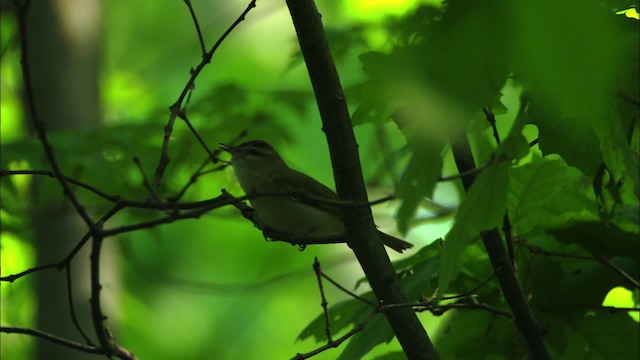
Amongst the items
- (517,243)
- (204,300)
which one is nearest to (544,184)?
(517,243)

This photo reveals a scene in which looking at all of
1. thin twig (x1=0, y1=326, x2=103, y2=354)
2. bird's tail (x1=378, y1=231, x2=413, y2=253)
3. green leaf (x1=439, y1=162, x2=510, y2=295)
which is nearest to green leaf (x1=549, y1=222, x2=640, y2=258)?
green leaf (x1=439, y1=162, x2=510, y2=295)

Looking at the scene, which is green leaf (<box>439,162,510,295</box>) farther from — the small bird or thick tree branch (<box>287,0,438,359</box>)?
the small bird

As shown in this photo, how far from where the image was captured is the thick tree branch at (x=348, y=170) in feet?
6.24

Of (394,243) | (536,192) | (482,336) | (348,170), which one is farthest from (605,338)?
(394,243)

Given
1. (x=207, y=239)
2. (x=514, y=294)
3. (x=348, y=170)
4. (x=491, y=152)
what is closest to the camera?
(x=491, y=152)

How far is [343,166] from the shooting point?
1925 mm

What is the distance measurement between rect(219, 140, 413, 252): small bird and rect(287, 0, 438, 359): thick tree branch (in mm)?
896

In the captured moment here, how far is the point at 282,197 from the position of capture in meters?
3.30

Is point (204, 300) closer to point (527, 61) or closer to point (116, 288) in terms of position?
point (116, 288)

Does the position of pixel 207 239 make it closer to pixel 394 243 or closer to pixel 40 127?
pixel 394 243

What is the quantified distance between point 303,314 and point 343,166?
8430 mm

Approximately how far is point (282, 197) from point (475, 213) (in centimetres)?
190

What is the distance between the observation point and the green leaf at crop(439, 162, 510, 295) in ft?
4.66

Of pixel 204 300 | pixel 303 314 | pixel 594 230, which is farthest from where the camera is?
pixel 204 300
